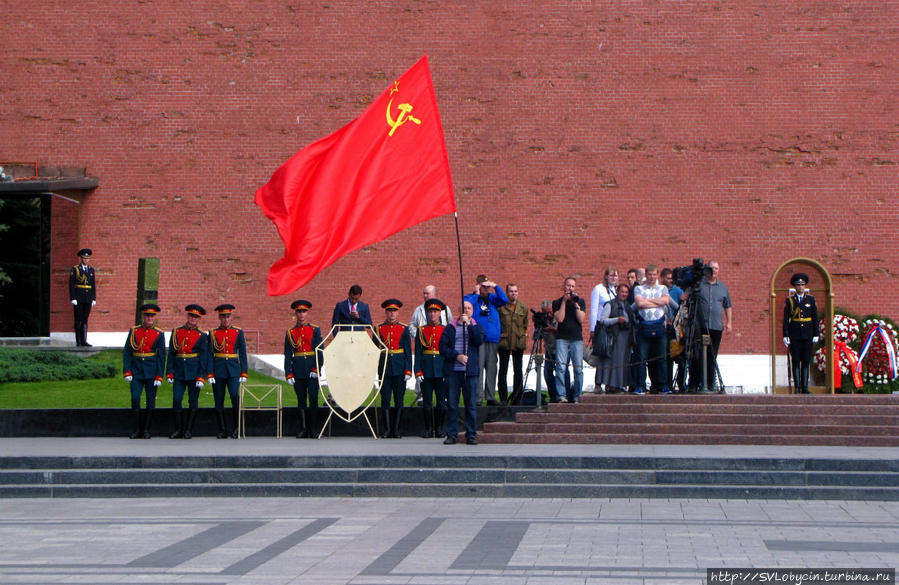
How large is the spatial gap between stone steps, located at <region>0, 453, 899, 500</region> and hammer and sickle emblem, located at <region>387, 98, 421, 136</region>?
3.82 meters

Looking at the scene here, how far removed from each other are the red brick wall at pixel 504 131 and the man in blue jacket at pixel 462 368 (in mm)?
8036

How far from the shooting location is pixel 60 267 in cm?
2114

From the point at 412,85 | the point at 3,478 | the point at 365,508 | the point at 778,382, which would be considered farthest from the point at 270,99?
the point at 365,508

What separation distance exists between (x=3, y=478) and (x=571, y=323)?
247 inches

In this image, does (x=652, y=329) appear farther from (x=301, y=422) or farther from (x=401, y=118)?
(x=301, y=422)

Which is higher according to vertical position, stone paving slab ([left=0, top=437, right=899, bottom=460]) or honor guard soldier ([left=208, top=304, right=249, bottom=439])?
honor guard soldier ([left=208, top=304, right=249, bottom=439])

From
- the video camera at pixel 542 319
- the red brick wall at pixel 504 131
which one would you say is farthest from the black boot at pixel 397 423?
the red brick wall at pixel 504 131

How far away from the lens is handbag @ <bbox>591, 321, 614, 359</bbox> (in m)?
13.9

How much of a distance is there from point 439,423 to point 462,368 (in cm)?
152

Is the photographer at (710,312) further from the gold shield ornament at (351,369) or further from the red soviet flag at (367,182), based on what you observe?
the gold shield ornament at (351,369)

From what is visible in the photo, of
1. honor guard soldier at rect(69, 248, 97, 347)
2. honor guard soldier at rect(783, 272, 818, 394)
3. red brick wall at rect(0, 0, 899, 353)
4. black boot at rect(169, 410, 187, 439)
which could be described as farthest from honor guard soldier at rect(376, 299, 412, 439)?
honor guard soldier at rect(69, 248, 97, 347)

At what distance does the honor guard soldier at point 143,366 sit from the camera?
13.8 meters

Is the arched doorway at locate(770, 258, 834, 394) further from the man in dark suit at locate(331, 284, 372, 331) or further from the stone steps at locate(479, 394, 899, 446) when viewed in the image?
the man in dark suit at locate(331, 284, 372, 331)

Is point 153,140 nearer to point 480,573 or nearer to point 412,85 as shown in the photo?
point 412,85
